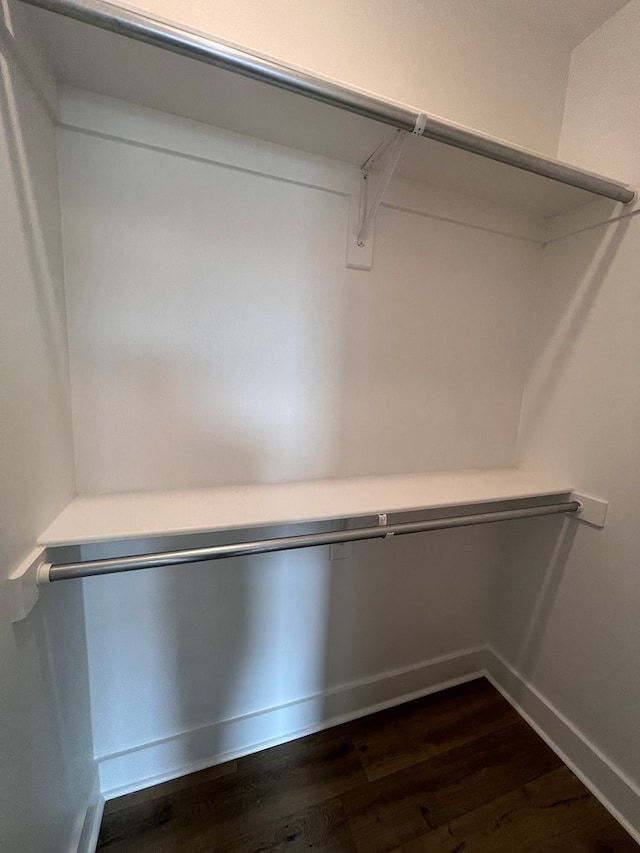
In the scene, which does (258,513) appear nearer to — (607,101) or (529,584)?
(529,584)

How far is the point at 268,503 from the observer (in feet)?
2.90

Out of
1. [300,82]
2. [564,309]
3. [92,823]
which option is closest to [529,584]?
[564,309]

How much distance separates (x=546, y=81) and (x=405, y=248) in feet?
2.42

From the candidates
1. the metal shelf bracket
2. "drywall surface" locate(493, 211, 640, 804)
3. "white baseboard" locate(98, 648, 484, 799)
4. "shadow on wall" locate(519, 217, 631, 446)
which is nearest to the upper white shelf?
"drywall surface" locate(493, 211, 640, 804)

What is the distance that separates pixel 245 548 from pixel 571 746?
4.58 feet

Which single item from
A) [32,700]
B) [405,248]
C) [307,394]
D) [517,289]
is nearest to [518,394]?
[517,289]

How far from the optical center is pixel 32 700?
65 cm

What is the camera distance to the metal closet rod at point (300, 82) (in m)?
0.53

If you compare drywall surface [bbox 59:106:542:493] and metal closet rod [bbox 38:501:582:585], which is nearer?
metal closet rod [bbox 38:501:582:585]

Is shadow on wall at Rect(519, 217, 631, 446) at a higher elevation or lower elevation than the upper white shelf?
higher

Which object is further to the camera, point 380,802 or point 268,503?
point 380,802

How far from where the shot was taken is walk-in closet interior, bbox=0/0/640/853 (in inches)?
26.8

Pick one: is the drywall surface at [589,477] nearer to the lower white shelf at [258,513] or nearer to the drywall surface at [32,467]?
the lower white shelf at [258,513]

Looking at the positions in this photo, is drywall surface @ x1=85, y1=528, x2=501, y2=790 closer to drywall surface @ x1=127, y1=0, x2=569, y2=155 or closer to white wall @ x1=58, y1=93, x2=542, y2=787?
white wall @ x1=58, y1=93, x2=542, y2=787
